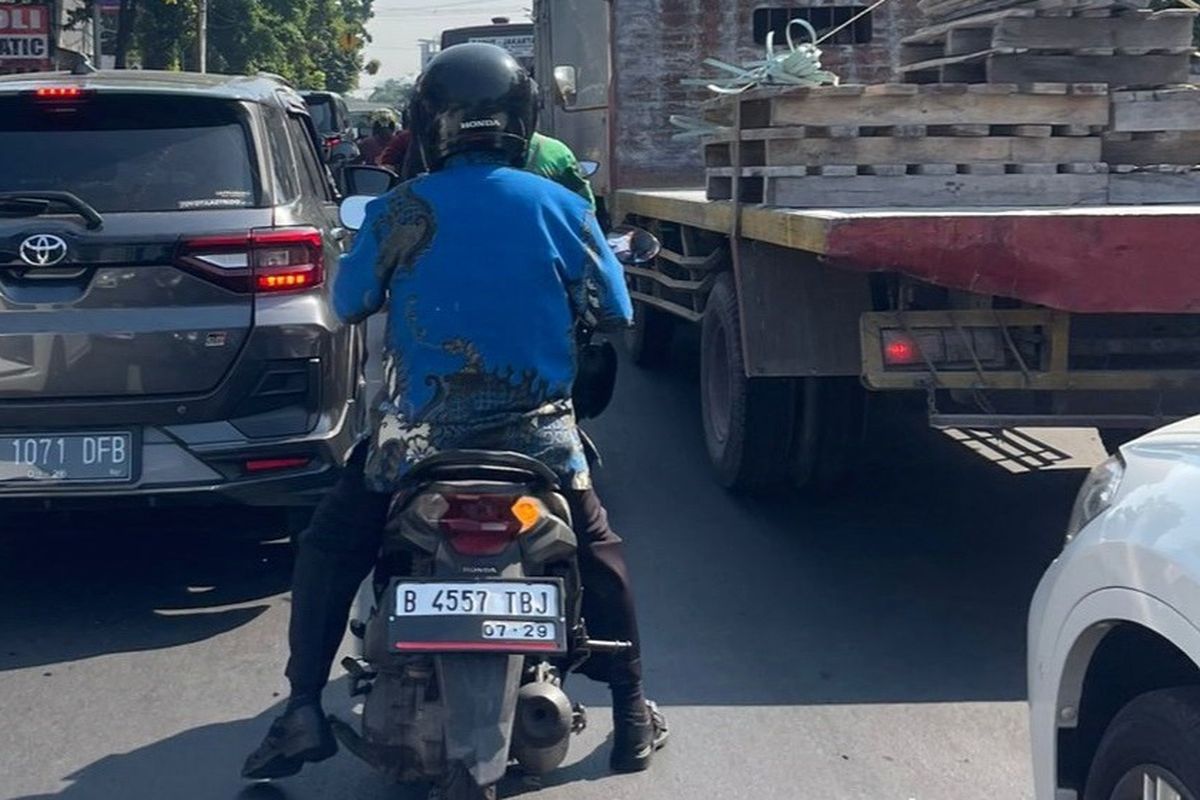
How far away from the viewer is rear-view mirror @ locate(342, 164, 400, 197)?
23.3 feet

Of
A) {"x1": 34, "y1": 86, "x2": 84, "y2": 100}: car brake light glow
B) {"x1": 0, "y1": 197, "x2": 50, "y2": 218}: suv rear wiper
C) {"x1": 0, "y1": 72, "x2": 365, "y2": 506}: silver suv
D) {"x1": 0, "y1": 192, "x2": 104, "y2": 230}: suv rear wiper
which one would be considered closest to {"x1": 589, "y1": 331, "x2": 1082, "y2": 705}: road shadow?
{"x1": 0, "y1": 72, "x2": 365, "y2": 506}: silver suv

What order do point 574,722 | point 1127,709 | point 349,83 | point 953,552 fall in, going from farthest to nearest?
point 349,83 < point 953,552 < point 574,722 < point 1127,709

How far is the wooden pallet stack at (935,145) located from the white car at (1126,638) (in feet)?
8.71

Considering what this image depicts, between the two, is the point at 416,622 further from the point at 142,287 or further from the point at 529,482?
the point at 142,287

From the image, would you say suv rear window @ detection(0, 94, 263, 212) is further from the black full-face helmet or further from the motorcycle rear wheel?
the motorcycle rear wheel

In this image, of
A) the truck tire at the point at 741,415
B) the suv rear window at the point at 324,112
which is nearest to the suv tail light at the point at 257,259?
the truck tire at the point at 741,415

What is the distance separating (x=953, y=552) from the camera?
6.90 metres

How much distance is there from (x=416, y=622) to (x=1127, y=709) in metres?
1.53

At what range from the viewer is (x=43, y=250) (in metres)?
5.52

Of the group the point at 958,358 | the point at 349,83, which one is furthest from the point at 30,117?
the point at 349,83

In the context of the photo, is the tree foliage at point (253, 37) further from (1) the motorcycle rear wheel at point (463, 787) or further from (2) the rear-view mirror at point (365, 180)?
(1) the motorcycle rear wheel at point (463, 787)

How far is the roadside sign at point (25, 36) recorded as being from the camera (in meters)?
17.8

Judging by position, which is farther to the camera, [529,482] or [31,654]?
[31,654]

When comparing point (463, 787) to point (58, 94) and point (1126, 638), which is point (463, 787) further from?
point (58, 94)
